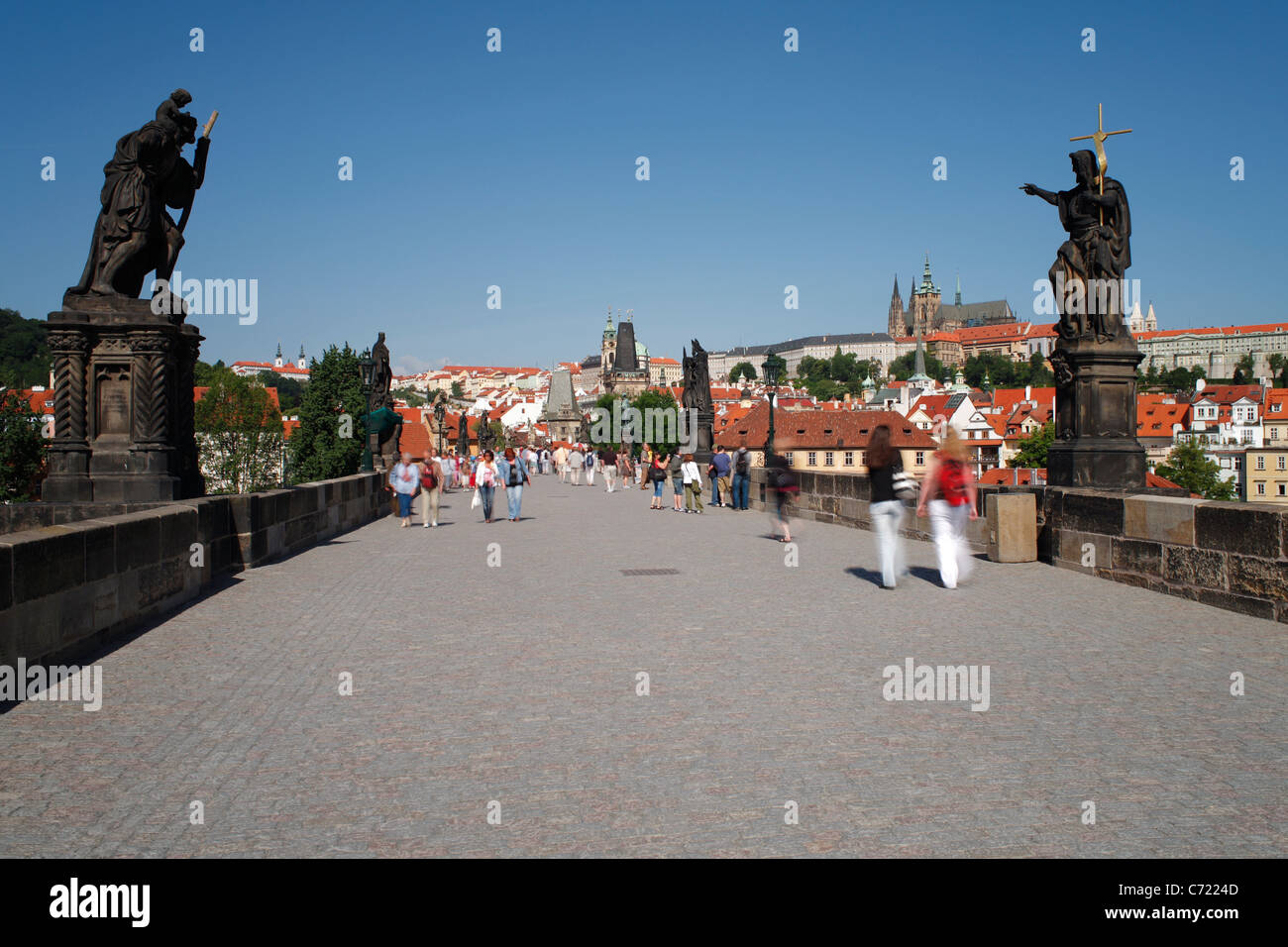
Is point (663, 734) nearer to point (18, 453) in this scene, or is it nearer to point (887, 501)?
point (887, 501)

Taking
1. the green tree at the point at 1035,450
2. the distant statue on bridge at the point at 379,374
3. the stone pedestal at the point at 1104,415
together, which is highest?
the distant statue on bridge at the point at 379,374

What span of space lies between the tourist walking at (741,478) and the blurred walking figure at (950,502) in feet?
47.7

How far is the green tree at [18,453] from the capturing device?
29.7 metres

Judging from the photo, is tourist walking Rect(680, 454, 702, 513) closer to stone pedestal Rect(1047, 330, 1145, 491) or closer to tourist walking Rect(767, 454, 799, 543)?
tourist walking Rect(767, 454, 799, 543)

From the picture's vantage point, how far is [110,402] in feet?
35.8

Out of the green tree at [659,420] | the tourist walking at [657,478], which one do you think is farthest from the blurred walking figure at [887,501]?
the green tree at [659,420]

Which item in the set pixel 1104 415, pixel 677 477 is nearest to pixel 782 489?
pixel 1104 415

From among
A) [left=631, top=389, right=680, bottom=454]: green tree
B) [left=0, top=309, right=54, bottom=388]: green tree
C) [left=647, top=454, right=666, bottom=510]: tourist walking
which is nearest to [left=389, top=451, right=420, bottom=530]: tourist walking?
[left=647, top=454, right=666, bottom=510]: tourist walking

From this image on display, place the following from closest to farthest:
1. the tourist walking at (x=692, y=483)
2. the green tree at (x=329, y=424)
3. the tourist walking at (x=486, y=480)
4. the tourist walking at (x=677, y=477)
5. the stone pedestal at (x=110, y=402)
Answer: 1. the stone pedestal at (x=110, y=402)
2. the tourist walking at (x=486, y=480)
3. the tourist walking at (x=692, y=483)
4. the tourist walking at (x=677, y=477)
5. the green tree at (x=329, y=424)

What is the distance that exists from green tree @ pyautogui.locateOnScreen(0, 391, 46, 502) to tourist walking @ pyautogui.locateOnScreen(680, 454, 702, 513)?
17.3 metres

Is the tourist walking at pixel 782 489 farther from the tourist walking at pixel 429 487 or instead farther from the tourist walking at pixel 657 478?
the tourist walking at pixel 657 478
